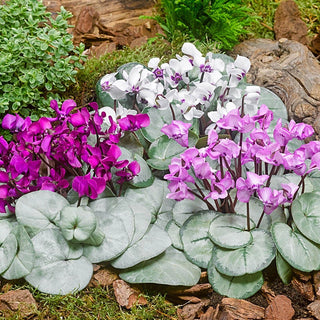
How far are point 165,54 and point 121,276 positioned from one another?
1783mm

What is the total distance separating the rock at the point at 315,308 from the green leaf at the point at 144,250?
26.2 inches

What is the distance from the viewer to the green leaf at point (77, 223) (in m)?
2.07

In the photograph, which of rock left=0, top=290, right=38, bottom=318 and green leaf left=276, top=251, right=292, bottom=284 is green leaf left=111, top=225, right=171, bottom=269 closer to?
rock left=0, top=290, right=38, bottom=318

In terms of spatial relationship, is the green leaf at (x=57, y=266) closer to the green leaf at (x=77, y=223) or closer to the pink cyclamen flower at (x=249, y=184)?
the green leaf at (x=77, y=223)

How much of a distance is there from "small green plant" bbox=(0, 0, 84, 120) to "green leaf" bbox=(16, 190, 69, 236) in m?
0.68

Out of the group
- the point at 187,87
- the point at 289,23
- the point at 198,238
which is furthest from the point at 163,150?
the point at 289,23

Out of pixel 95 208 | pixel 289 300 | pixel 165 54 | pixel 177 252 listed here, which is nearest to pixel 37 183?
pixel 95 208

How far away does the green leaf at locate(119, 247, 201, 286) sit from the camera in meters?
2.12

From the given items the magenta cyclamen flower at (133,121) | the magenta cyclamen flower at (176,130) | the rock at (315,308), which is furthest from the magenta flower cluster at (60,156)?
the rock at (315,308)

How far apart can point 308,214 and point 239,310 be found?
1.73ft

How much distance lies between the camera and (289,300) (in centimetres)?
209

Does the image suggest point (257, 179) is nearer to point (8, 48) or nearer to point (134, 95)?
point (134, 95)

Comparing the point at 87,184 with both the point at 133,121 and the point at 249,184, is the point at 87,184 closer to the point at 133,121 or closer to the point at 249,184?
the point at 133,121

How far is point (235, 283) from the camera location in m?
2.16
